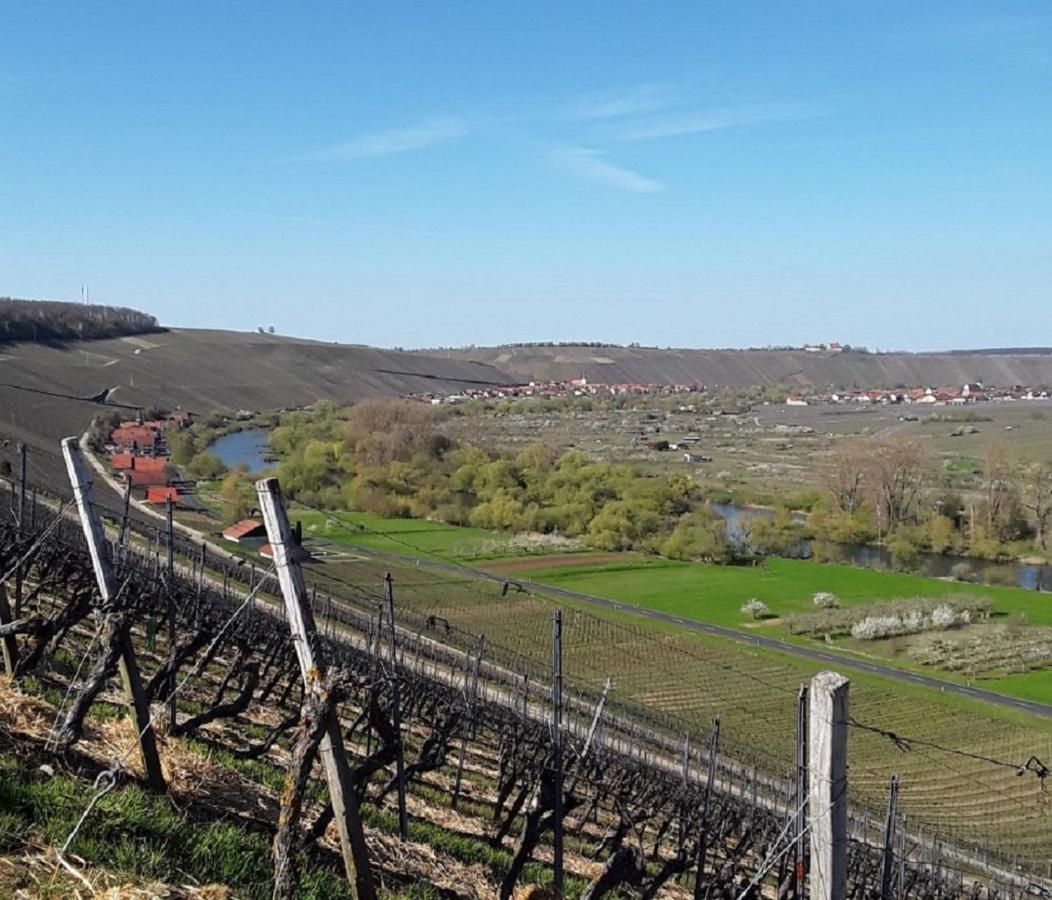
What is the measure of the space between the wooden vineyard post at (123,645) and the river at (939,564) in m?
50.2

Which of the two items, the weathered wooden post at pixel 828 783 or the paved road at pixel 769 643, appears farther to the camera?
the paved road at pixel 769 643

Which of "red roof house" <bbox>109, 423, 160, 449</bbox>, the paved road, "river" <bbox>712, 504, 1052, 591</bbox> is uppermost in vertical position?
"red roof house" <bbox>109, 423, 160, 449</bbox>

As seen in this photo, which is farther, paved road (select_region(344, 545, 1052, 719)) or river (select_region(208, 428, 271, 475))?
river (select_region(208, 428, 271, 475))

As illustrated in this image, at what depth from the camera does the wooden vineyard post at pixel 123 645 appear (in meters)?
5.07

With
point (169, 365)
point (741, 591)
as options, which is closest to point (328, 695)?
point (741, 591)

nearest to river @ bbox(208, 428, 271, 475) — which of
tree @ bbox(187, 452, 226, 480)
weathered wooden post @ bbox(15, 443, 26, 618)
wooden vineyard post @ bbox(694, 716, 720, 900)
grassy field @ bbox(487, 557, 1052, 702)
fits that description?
tree @ bbox(187, 452, 226, 480)

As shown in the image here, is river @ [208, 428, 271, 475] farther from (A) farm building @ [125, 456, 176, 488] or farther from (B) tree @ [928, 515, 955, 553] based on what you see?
(B) tree @ [928, 515, 955, 553]

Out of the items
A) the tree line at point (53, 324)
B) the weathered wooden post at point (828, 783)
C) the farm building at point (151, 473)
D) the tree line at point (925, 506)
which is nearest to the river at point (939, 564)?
the tree line at point (925, 506)

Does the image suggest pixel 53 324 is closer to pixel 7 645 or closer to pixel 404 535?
pixel 404 535

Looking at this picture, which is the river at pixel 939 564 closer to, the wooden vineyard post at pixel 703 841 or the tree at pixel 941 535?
the tree at pixel 941 535

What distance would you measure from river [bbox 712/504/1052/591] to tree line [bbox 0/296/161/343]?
75.7 m

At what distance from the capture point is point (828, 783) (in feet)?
11.8

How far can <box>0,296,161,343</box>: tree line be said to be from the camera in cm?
10156

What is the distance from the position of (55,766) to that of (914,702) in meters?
29.3
